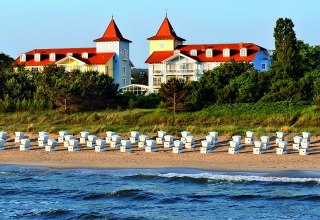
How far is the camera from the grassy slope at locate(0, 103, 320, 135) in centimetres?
3569

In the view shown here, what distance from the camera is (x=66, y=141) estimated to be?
101 feet

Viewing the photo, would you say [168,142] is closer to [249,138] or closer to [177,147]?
[177,147]

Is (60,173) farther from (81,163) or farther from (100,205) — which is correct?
(100,205)

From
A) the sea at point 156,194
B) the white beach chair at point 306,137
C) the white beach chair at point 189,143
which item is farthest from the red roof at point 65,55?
the sea at point 156,194

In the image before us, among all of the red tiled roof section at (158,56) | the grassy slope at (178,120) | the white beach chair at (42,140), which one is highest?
the red tiled roof section at (158,56)

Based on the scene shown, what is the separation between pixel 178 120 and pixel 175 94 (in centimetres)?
Answer: 299

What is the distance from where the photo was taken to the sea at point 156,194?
19.7 metres

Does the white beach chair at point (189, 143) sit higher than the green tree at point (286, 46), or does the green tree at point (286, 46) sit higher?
the green tree at point (286, 46)

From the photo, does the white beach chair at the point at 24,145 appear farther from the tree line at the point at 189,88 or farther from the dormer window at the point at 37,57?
the dormer window at the point at 37,57

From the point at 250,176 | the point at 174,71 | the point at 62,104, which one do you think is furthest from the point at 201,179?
the point at 174,71

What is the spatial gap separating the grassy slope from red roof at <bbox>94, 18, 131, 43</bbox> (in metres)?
31.4

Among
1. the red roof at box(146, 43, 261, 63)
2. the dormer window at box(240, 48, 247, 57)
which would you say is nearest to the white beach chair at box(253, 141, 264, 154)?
the red roof at box(146, 43, 261, 63)

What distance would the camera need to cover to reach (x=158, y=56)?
7438 cm

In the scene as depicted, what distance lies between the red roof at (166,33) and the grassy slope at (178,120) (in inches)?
1274
